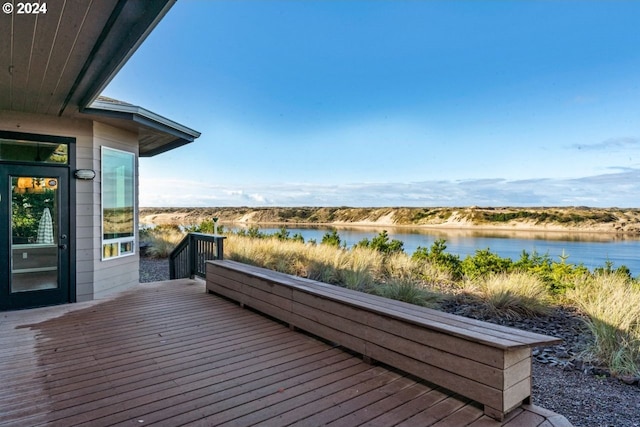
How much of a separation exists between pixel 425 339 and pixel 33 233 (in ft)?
17.3

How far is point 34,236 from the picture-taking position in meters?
4.62

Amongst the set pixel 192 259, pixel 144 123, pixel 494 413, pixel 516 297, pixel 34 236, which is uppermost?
pixel 144 123

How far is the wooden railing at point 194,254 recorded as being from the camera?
586 centimetres

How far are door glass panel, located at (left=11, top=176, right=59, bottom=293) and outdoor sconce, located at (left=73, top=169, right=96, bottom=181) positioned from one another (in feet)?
0.89

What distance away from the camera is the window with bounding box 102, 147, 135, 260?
529 cm

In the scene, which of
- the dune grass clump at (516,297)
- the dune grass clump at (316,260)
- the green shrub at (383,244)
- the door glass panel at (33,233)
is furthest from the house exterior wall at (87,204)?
the green shrub at (383,244)

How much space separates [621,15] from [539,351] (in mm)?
7075

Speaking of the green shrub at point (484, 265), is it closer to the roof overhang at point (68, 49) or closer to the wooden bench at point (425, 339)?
the wooden bench at point (425, 339)

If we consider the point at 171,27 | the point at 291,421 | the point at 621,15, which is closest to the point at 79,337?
the point at 291,421

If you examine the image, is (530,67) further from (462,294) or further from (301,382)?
(301,382)

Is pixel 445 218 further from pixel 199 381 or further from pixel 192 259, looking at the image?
pixel 199 381

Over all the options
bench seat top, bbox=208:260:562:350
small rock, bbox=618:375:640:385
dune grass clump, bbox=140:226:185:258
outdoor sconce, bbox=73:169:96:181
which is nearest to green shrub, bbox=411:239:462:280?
small rock, bbox=618:375:640:385

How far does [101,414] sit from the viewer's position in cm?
204

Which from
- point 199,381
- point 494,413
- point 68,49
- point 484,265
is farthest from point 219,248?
point 484,265
